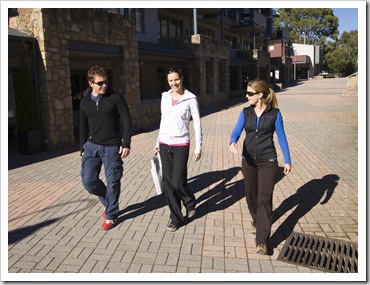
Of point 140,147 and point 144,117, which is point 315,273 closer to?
point 140,147

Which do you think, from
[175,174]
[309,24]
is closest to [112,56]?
[175,174]

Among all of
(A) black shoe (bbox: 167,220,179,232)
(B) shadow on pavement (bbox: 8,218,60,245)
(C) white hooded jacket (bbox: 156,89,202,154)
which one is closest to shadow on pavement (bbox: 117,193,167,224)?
(A) black shoe (bbox: 167,220,179,232)

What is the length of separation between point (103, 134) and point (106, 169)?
1.42 feet

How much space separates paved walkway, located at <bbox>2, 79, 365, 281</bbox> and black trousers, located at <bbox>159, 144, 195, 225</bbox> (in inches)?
11.4

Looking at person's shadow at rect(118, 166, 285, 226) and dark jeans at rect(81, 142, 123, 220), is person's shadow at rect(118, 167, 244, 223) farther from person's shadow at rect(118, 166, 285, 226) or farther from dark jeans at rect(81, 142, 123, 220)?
dark jeans at rect(81, 142, 123, 220)

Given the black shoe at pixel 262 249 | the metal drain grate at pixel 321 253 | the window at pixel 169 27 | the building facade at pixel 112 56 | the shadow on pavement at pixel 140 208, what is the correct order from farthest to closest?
the window at pixel 169 27 → the building facade at pixel 112 56 → the shadow on pavement at pixel 140 208 → the black shoe at pixel 262 249 → the metal drain grate at pixel 321 253

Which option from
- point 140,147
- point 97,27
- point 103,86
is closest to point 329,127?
point 140,147

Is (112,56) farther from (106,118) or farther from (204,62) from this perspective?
(204,62)

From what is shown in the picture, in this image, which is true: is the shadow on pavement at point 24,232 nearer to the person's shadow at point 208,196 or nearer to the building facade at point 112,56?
the person's shadow at point 208,196

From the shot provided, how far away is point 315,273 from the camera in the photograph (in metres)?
3.40

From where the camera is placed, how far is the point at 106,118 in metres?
4.25

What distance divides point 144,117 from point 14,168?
654 cm

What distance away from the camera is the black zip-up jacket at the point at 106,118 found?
4246mm

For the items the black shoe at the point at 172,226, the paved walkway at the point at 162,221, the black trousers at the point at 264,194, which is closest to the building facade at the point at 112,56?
the paved walkway at the point at 162,221
